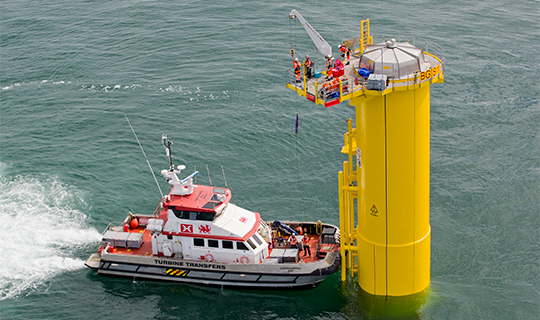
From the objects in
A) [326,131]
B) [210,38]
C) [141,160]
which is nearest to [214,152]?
[141,160]

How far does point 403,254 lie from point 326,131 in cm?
2087

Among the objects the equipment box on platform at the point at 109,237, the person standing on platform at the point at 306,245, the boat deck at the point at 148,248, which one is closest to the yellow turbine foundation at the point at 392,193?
the person standing on platform at the point at 306,245

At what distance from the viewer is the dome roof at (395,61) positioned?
97.1 ft

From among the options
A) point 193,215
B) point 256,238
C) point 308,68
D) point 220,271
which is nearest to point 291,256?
point 256,238

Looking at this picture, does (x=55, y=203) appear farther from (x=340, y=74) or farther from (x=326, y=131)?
(x=340, y=74)

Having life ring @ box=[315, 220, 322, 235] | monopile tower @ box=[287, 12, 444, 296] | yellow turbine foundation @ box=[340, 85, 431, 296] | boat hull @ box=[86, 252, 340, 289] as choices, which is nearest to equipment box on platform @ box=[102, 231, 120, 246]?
boat hull @ box=[86, 252, 340, 289]

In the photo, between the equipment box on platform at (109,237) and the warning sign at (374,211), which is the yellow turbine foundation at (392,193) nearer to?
the warning sign at (374,211)

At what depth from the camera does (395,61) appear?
2967 cm

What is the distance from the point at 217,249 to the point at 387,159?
12572mm

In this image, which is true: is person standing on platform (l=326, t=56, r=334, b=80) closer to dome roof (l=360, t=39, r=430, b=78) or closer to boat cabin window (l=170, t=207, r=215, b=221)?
dome roof (l=360, t=39, r=430, b=78)

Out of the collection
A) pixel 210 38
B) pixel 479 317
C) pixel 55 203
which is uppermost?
pixel 210 38

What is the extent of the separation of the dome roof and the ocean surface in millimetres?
13373

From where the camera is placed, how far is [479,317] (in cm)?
3509

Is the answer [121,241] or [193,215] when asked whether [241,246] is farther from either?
[121,241]
